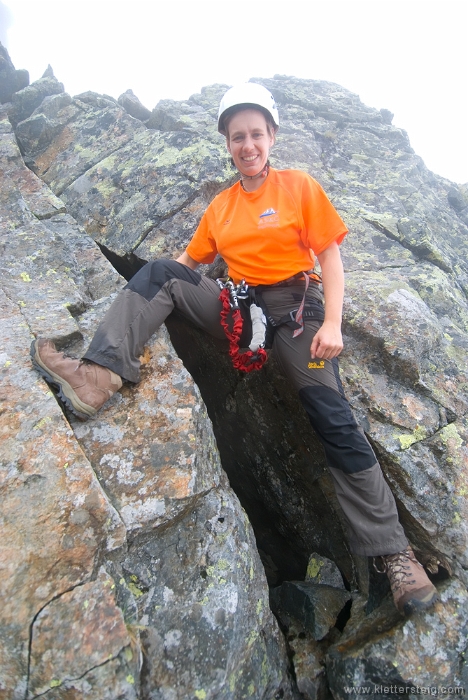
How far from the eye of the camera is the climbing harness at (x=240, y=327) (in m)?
4.77

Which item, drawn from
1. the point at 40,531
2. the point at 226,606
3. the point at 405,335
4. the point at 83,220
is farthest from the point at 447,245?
the point at 40,531

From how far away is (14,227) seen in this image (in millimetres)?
6340

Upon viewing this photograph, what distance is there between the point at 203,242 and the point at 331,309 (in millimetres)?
2142

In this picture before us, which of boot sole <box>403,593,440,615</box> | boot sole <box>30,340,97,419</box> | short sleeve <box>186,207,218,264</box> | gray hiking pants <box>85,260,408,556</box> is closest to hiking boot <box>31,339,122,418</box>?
boot sole <box>30,340,97,419</box>

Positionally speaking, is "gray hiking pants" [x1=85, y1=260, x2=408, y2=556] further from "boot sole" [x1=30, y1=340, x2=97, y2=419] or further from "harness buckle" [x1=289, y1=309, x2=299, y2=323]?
"boot sole" [x1=30, y1=340, x2=97, y2=419]

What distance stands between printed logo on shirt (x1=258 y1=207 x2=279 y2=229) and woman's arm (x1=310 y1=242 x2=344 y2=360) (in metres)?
0.68

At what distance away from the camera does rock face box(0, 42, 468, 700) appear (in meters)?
3.29

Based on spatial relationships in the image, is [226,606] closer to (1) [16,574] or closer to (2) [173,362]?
(1) [16,574]

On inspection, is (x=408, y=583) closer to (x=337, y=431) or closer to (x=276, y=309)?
(x=337, y=431)

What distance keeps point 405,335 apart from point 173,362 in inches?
120

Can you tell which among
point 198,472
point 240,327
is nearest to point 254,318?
point 240,327

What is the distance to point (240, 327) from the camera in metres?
4.93

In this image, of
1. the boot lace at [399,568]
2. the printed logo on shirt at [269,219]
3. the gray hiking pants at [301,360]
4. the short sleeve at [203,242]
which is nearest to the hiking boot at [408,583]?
the boot lace at [399,568]

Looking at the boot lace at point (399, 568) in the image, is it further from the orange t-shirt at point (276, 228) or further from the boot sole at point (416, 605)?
the orange t-shirt at point (276, 228)
